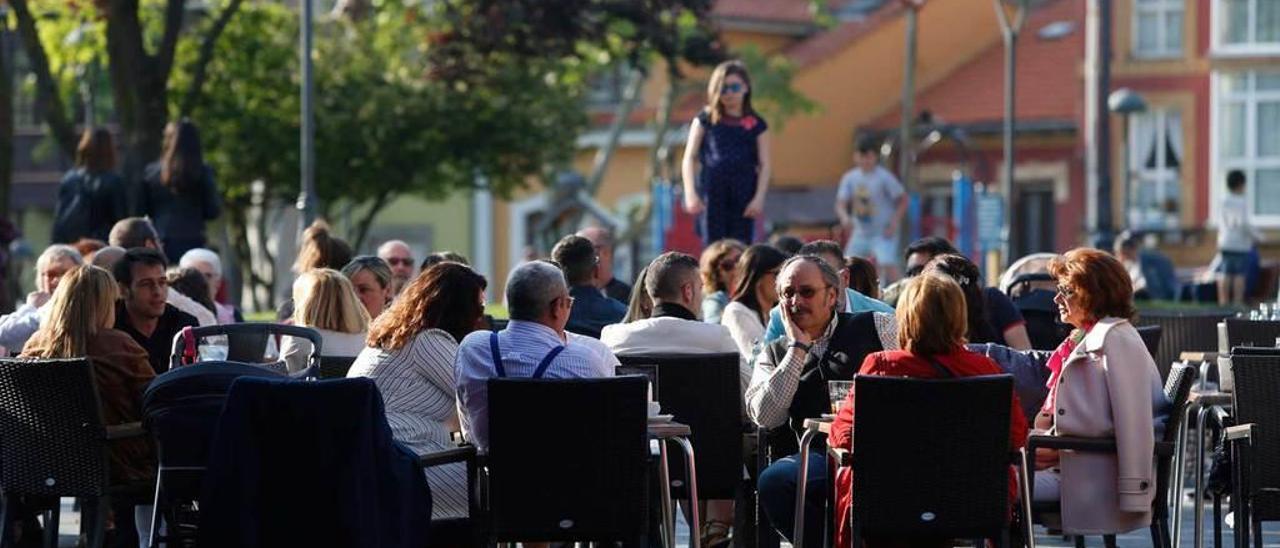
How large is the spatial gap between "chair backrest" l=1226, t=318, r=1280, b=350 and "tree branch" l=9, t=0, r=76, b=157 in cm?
1321

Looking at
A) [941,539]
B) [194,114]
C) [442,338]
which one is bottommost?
[941,539]

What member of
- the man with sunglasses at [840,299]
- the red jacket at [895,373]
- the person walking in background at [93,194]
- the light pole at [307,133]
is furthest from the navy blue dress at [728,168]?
the red jacket at [895,373]

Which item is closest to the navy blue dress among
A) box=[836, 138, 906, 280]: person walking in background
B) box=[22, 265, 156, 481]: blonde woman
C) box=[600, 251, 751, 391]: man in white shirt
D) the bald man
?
the bald man

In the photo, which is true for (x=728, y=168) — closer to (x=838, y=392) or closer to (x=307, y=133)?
(x=307, y=133)

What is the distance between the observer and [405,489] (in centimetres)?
929

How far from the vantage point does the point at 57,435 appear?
10.4 m

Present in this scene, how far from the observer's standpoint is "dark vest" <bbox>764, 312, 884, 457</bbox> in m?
10.5

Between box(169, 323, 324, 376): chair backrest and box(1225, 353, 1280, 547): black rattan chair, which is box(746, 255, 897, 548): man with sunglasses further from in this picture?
box(169, 323, 324, 376): chair backrest

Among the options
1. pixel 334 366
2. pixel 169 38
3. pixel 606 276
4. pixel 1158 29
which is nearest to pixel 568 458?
pixel 334 366

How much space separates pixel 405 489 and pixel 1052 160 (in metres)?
45.7

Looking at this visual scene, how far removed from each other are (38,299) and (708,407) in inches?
186

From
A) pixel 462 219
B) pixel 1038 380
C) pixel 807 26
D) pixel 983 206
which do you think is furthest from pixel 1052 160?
pixel 1038 380

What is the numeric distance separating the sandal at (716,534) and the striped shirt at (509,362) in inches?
87.1

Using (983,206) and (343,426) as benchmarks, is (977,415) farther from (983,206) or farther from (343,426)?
(983,206)
